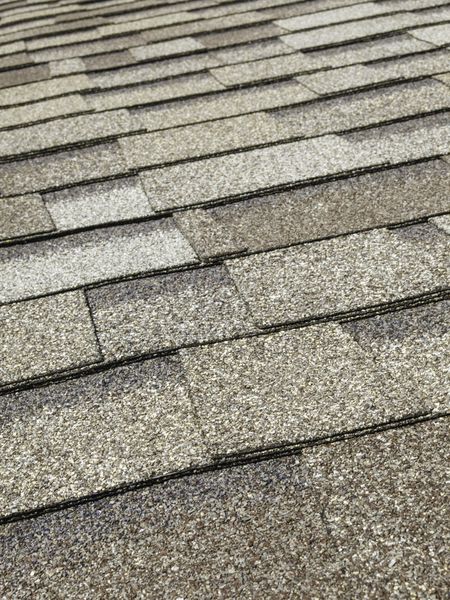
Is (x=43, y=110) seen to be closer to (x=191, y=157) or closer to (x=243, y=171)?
(x=191, y=157)

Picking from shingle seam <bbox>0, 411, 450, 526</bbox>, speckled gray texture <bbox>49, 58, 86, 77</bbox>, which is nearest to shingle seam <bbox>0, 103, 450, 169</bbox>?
speckled gray texture <bbox>49, 58, 86, 77</bbox>

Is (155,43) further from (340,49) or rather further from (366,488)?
(366,488)

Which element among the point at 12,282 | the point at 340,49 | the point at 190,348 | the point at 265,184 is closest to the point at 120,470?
the point at 190,348

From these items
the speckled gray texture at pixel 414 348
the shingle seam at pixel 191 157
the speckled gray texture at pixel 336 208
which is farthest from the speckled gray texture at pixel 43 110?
the speckled gray texture at pixel 414 348

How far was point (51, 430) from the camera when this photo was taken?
171 centimetres

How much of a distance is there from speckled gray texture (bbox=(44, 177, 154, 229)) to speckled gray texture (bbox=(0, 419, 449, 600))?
48.7 inches

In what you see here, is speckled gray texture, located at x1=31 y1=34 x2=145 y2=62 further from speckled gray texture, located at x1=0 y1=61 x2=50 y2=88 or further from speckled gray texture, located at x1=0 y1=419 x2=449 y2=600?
speckled gray texture, located at x1=0 y1=419 x2=449 y2=600

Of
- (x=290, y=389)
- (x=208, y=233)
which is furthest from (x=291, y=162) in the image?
(x=290, y=389)

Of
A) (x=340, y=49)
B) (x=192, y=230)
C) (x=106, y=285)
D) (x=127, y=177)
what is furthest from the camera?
(x=340, y=49)

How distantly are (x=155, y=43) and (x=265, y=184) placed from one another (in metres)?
1.86

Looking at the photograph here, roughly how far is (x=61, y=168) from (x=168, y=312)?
111cm

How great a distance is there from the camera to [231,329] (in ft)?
6.42

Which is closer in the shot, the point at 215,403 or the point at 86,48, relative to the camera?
the point at 215,403

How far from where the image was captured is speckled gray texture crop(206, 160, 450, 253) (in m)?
2.35
